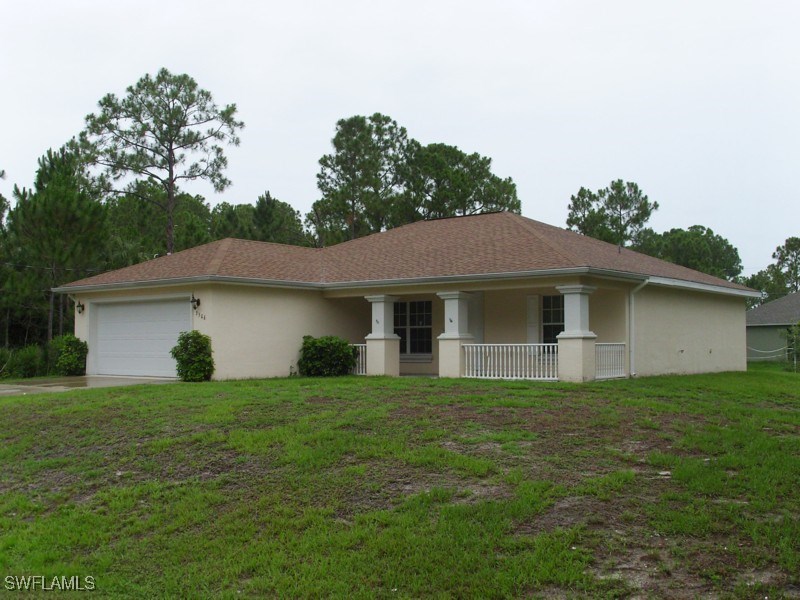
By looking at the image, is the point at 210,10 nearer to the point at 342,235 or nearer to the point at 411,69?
the point at 411,69

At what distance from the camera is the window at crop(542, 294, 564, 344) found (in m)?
18.1

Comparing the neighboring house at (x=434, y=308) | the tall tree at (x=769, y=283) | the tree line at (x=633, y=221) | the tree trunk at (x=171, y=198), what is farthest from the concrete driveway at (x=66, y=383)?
the tall tree at (x=769, y=283)

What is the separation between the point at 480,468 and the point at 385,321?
35.5 feet

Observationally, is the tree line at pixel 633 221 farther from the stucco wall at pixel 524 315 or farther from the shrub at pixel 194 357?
the shrub at pixel 194 357

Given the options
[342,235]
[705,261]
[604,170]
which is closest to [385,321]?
[342,235]

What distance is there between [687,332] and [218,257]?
1257 centimetres

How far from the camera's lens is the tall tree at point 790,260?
6094 centimetres

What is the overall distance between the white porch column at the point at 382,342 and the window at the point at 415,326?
1.97m

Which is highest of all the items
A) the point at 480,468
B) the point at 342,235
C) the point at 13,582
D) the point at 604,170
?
the point at 604,170

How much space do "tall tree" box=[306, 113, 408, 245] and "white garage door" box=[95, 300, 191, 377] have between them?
15688mm

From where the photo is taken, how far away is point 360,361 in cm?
1880

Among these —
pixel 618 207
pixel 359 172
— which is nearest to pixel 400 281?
pixel 359 172

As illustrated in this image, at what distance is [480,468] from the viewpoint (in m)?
7.68

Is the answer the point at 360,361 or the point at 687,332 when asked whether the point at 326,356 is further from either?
the point at 687,332
